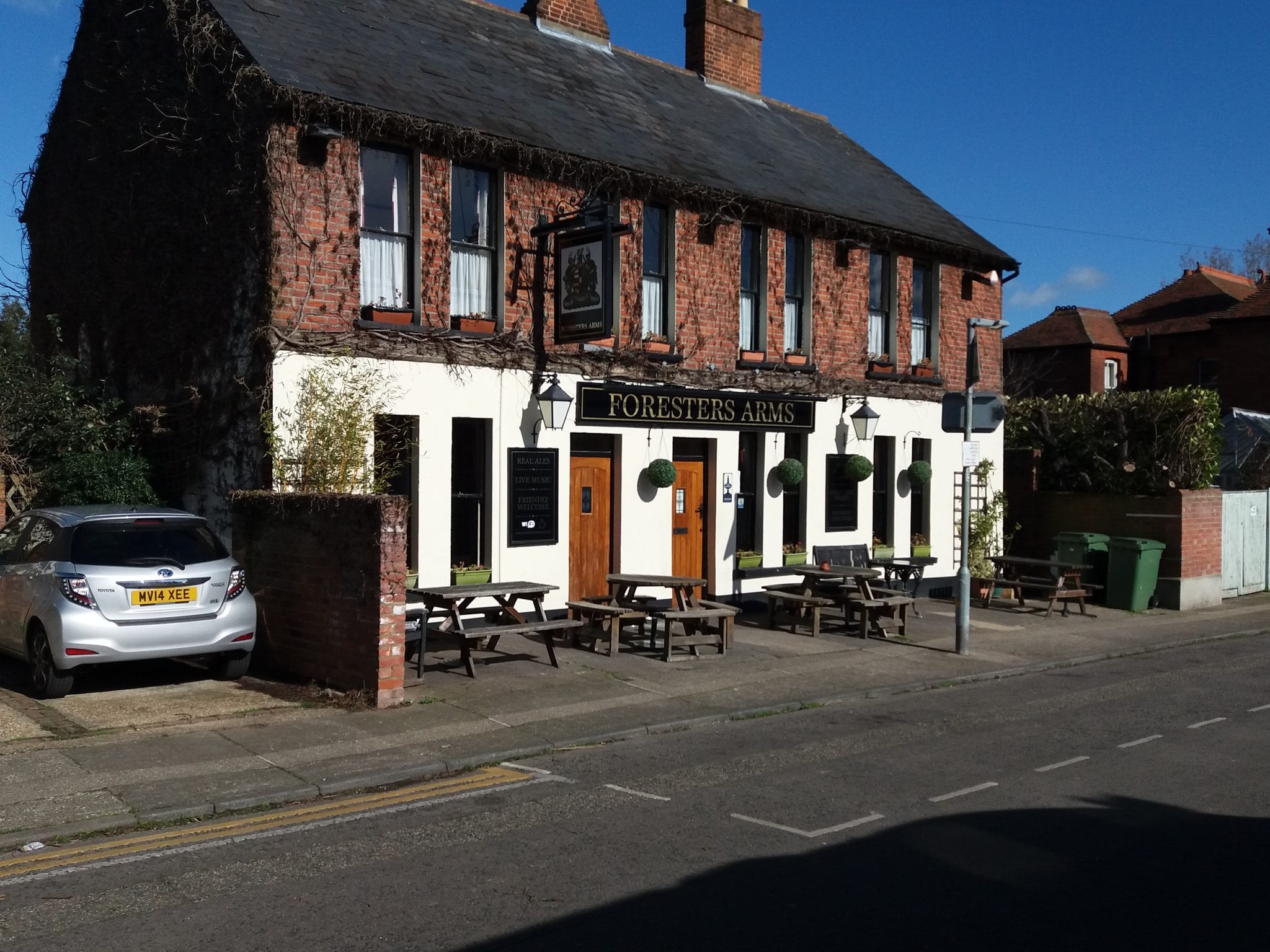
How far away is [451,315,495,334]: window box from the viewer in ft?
45.9

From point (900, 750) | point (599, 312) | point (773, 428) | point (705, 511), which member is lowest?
point (900, 750)

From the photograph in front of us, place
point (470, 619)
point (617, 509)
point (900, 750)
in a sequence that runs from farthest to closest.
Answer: point (617, 509), point (470, 619), point (900, 750)

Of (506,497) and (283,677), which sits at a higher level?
(506,497)

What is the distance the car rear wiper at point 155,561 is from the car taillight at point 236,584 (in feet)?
1.47

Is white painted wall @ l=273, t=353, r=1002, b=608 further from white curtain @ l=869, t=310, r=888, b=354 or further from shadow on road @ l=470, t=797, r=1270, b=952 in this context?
shadow on road @ l=470, t=797, r=1270, b=952

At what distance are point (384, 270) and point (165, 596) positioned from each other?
16.4 ft

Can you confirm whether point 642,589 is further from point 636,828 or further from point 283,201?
point 636,828

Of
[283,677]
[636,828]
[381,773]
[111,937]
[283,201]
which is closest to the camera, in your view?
[111,937]

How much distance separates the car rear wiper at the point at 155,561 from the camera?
33.1 feet

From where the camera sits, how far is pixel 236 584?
1060 centimetres

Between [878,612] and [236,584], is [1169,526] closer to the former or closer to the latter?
[878,612]

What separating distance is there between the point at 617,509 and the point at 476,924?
10503mm

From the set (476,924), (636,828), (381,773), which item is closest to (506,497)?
(381,773)

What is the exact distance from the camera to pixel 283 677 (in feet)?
37.4
